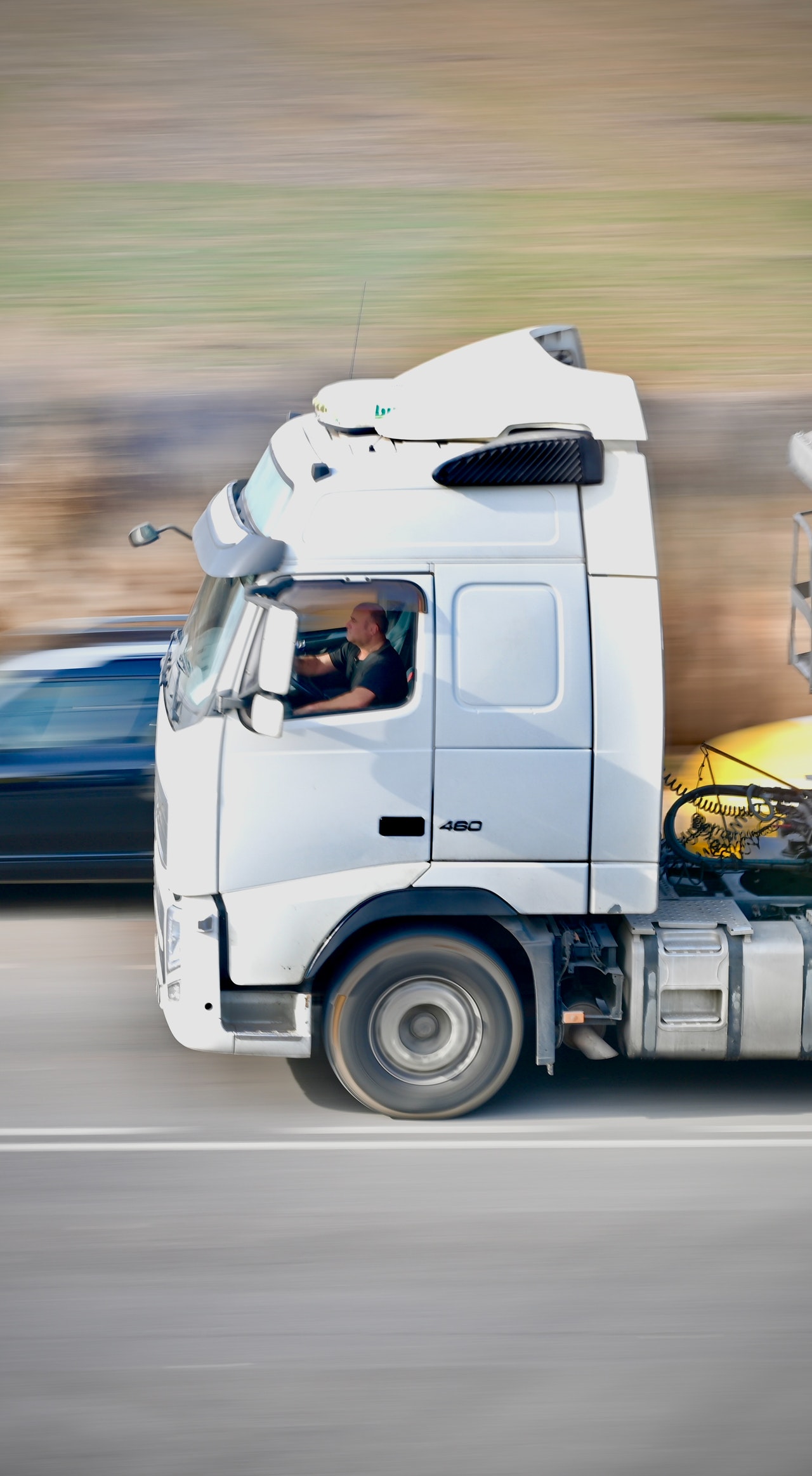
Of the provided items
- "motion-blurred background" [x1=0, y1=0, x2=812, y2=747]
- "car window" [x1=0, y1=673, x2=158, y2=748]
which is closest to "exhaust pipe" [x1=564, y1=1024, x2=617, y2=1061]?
"car window" [x1=0, y1=673, x2=158, y2=748]

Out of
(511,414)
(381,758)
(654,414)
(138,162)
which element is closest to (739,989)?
(381,758)

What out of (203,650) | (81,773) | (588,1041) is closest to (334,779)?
(203,650)

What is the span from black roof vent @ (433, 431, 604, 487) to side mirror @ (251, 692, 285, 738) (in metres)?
1.09

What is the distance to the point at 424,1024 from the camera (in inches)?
252

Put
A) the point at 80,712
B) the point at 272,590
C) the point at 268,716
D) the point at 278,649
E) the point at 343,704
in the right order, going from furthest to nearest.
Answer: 1. the point at 80,712
2. the point at 343,704
3. the point at 272,590
4. the point at 268,716
5. the point at 278,649

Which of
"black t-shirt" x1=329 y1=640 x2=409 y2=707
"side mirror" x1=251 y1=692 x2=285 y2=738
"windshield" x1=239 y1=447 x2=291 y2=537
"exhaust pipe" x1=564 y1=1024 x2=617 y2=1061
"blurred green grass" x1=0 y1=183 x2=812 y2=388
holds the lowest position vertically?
"exhaust pipe" x1=564 y1=1024 x2=617 y2=1061

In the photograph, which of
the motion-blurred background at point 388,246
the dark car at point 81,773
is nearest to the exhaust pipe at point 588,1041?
the dark car at point 81,773

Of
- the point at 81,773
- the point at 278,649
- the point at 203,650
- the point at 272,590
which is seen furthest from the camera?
the point at 81,773

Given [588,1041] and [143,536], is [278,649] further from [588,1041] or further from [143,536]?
[588,1041]

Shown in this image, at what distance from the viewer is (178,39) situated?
23109 millimetres

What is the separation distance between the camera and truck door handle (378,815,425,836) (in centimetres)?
610

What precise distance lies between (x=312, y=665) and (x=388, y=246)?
14.7 m

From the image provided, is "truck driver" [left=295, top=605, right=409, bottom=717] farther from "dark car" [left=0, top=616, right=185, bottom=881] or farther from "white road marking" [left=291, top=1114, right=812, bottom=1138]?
"dark car" [left=0, top=616, right=185, bottom=881]

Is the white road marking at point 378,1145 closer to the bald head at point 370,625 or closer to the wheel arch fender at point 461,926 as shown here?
the wheel arch fender at point 461,926
